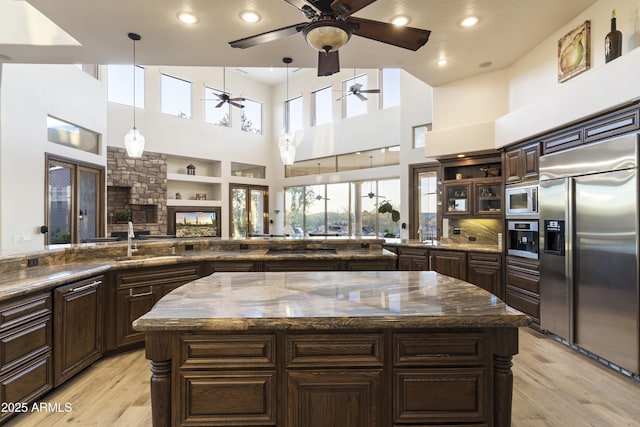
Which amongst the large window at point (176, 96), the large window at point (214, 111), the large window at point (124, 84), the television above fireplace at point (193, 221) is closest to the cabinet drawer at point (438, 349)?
the television above fireplace at point (193, 221)

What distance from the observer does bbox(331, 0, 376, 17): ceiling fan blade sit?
194cm

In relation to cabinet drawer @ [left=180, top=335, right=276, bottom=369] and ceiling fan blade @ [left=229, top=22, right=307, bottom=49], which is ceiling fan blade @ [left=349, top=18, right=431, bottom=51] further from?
cabinet drawer @ [left=180, top=335, right=276, bottom=369]

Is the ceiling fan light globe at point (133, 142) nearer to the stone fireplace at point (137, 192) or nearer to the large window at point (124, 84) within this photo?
the stone fireplace at point (137, 192)

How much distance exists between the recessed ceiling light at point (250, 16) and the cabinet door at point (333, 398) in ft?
10.1

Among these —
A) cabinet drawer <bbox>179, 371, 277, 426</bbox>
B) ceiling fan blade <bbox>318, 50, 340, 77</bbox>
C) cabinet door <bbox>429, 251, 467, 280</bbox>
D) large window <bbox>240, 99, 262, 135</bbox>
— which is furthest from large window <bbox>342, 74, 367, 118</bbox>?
cabinet drawer <bbox>179, 371, 277, 426</bbox>

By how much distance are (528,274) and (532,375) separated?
1.45 m

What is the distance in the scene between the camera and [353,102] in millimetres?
9055

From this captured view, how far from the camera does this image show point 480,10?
9.98ft

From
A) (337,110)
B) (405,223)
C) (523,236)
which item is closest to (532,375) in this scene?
(523,236)

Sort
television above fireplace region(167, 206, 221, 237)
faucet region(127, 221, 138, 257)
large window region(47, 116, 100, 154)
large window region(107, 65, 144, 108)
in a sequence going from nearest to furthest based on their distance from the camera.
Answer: faucet region(127, 221, 138, 257) < large window region(47, 116, 100, 154) < large window region(107, 65, 144, 108) < television above fireplace region(167, 206, 221, 237)

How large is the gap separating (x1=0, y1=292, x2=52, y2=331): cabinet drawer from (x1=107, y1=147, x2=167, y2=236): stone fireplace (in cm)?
579

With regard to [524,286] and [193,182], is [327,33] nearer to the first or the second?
[524,286]

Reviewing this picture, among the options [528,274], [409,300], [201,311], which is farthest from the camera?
[528,274]

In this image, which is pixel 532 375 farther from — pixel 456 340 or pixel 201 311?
pixel 201 311
